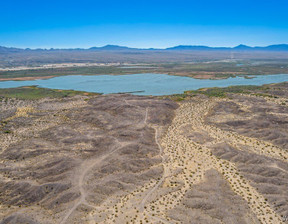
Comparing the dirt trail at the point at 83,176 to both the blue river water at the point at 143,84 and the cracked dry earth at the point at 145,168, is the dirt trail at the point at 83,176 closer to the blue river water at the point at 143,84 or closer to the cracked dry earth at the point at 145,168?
the cracked dry earth at the point at 145,168

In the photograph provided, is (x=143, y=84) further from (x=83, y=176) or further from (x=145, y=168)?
(x=83, y=176)

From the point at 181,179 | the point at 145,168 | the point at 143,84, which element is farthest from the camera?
the point at 143,84

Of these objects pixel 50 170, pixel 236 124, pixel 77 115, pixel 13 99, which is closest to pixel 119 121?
pixel 77 115

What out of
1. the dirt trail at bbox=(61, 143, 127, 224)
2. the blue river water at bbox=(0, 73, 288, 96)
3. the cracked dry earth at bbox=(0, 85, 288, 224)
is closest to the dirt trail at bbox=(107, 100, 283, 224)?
the cracked dry earth at bbox=(0, 85, 288, 224)

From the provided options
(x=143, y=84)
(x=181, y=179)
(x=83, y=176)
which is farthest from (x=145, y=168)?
(x=143, y=84)

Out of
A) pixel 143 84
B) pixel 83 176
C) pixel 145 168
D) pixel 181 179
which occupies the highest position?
pixel 143 84

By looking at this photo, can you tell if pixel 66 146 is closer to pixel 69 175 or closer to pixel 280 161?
pixel 69 175

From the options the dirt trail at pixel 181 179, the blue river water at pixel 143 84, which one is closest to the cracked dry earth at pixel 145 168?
the dirt trail at pixel 181 179

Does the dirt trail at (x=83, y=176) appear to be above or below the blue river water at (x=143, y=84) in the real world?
below

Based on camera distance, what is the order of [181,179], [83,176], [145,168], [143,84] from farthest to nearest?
[143,84], [145,168], [83,176], [181,179]
